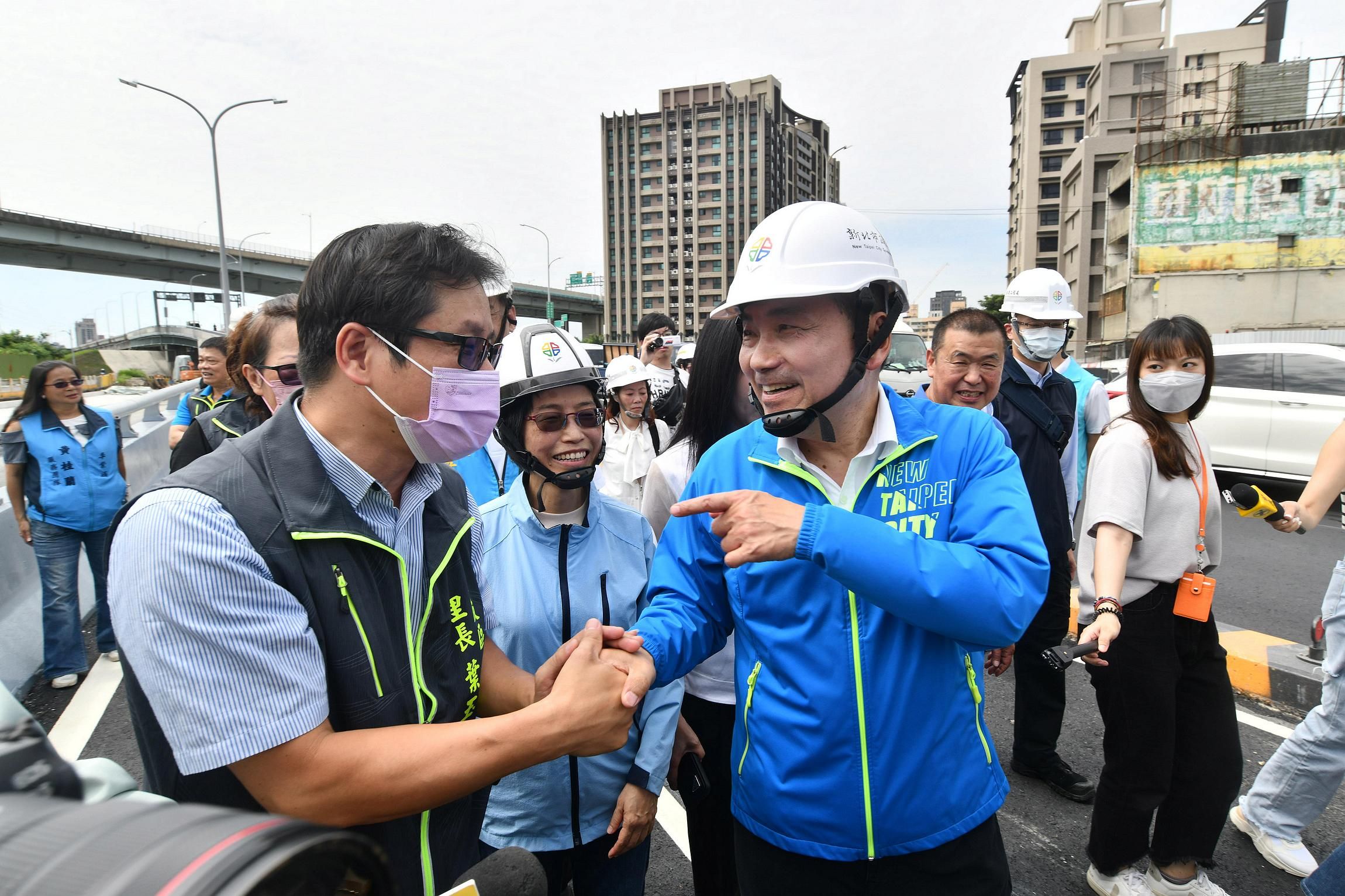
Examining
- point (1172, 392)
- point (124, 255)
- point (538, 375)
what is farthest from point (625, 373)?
point (124, 255)

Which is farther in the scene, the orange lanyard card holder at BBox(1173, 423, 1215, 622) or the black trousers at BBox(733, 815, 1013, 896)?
the orange lanyard card holder at BBox(1173, 423, 1215, 622)

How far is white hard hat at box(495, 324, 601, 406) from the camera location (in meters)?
2.41

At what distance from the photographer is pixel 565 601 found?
2.14 m

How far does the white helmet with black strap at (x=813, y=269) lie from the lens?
166 centimetres

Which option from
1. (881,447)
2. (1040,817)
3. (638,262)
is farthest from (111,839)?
(638,262)

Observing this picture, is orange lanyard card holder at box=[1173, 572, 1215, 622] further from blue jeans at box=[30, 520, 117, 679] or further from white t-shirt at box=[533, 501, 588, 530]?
blue jeans at box=[30, 520, 117, 679]

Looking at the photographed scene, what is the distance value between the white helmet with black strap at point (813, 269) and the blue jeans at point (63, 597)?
15.5 ft

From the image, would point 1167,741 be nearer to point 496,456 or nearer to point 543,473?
point 543,473

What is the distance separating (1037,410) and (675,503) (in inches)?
90.3

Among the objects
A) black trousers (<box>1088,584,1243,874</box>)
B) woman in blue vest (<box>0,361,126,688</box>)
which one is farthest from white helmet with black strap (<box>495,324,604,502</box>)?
woman in blue vest (<box>0,361,126,688</box>)

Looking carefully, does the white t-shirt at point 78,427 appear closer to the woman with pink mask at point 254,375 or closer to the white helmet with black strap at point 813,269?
the woman with pink mask at point 254,375

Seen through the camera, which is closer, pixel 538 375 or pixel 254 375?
pixel 538 375

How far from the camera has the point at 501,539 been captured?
7.36 ft

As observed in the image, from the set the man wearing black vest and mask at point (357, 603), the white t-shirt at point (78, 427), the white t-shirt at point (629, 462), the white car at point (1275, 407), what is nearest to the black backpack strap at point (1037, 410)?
the white t-shirt at point (629, 462)
